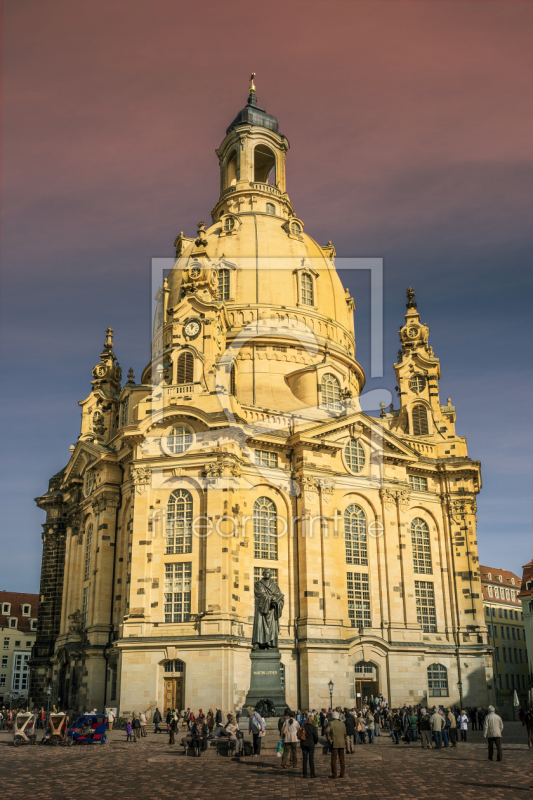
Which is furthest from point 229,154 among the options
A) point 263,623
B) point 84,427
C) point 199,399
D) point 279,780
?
point 279,780

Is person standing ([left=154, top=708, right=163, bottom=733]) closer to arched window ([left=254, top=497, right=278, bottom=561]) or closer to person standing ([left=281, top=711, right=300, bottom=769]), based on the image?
arched window ([left=254, top=497, right=278, bottom=561])

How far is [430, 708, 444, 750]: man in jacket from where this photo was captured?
3278 cm

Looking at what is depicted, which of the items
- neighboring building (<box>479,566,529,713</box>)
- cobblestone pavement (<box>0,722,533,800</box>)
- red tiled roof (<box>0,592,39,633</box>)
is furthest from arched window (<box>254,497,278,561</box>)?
red tiled roof (<box>0,592,39,633</box>)

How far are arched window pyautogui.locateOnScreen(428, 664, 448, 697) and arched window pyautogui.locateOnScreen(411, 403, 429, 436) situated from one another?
20162 mm

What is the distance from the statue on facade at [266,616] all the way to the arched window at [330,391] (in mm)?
32157

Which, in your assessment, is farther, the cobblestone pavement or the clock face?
the clock face

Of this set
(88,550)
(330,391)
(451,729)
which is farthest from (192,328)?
(451,729)

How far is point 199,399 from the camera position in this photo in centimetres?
5369

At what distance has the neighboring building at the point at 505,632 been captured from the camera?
90562mm

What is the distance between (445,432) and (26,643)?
68844mm

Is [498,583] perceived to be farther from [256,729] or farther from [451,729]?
[256,729]

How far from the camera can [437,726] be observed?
108 feet

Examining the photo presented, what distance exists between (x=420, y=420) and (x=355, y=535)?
602 inches

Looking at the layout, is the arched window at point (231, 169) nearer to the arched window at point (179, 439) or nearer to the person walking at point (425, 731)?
the arched window at point (179, 439)
